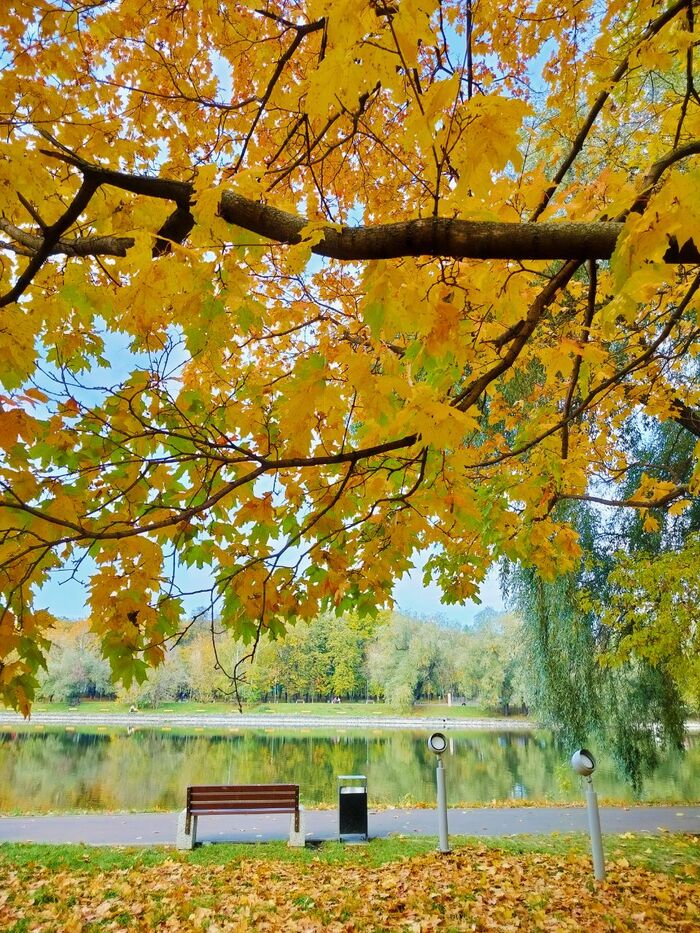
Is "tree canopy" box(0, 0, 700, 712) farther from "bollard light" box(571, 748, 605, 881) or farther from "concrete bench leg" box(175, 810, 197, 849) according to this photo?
"concrete bench leg" box(175, 810, 197, 849)

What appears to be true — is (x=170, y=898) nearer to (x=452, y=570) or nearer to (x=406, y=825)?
(x=452, y=570)

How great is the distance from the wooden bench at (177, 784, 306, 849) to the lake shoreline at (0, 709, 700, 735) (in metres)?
24.0

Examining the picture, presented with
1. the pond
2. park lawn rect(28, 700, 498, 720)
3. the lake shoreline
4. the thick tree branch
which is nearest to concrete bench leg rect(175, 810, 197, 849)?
the pond

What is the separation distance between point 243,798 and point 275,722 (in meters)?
28.9

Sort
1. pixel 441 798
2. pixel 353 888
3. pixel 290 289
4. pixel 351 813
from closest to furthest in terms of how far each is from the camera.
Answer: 1. pixel 290 289
2. pixel 353 888
3. pixel 441 798
4. pixel 351 813

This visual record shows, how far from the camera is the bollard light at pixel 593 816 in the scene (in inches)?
171

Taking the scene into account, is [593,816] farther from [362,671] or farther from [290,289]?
[362,671]

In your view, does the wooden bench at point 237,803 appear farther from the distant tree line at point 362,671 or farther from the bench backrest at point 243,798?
the distant tree line at point 362,671

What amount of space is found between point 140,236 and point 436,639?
43.5 meters

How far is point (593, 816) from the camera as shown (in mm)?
4445

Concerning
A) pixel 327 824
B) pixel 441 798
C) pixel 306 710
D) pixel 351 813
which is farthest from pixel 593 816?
pixel 306 710

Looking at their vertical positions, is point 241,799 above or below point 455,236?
below

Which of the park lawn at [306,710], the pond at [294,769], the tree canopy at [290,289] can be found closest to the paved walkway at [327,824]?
the pond at [294,769]

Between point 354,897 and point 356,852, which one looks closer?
point 354,897
